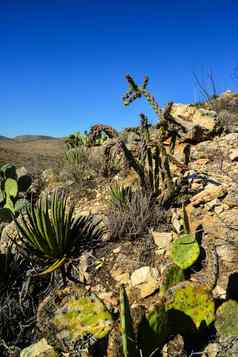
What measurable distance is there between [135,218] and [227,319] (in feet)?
5.40

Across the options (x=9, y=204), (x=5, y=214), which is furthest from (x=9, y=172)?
(x=5, y=214)

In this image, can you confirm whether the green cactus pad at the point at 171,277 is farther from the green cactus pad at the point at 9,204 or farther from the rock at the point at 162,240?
the green cactus pad at the point at 9,204

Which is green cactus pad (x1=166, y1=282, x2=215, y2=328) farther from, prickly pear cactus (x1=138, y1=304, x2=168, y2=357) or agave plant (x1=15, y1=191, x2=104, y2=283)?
agave plant (x1=15, y1=191, x2=104, y2=283)

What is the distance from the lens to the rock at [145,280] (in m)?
3.30

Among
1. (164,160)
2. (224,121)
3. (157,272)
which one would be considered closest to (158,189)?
(164,160)

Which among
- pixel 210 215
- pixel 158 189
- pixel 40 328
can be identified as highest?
pixel 158 189

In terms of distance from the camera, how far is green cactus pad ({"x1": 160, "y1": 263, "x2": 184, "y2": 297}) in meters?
3.15

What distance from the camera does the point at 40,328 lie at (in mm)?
3084

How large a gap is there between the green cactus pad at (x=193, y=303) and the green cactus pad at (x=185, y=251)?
49cm

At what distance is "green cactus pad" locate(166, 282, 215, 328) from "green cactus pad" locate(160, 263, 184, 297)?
9.9 inches

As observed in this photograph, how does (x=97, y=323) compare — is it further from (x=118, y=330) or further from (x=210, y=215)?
(x=210, y=215)

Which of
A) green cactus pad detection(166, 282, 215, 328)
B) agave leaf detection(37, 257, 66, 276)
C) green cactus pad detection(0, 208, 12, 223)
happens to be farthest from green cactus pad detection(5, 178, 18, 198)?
green cactus pad detection(166, 282, 215, 328)

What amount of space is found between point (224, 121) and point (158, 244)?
395cm

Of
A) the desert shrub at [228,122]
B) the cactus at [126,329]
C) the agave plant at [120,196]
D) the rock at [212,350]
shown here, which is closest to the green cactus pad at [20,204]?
the agave plant at [120,196]
